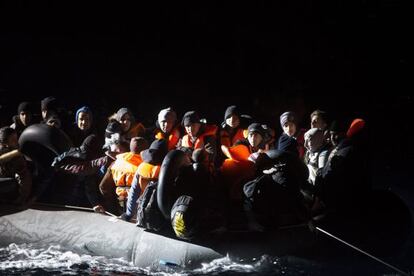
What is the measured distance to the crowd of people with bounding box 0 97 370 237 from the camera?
443 cm

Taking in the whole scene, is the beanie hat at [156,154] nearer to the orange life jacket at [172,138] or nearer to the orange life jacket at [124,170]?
the orange life jacket at [124,170]

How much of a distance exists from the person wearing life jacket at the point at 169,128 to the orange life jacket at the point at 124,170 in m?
0.90

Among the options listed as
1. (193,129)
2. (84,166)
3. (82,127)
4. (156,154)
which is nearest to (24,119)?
(82,127)

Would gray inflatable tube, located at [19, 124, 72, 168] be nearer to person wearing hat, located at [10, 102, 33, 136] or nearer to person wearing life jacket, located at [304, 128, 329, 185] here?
person wearing hat, located at [10, 102, 33, 136]

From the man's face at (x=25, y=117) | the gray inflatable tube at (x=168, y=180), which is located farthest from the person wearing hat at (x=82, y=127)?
the gray inflatable tube at (x=168, y=180)

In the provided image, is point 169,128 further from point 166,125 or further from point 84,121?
point 84,121

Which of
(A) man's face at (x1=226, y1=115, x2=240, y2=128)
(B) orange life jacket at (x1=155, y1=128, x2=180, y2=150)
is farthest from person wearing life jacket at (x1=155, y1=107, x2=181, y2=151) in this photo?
(A) man's face at (x1=226, y1=115, x2=240, y2=128)

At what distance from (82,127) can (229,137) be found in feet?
6.18

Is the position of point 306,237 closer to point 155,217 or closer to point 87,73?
point 155,217

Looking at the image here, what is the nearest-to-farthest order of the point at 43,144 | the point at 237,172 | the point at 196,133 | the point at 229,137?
the point at 237,172 < the point at 43,144 < the point at 196,133 < the point at 229,137

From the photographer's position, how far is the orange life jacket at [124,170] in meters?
5.00

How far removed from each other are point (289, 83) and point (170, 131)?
8.50 meters

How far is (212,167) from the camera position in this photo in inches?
184

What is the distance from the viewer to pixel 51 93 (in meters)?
12.9
